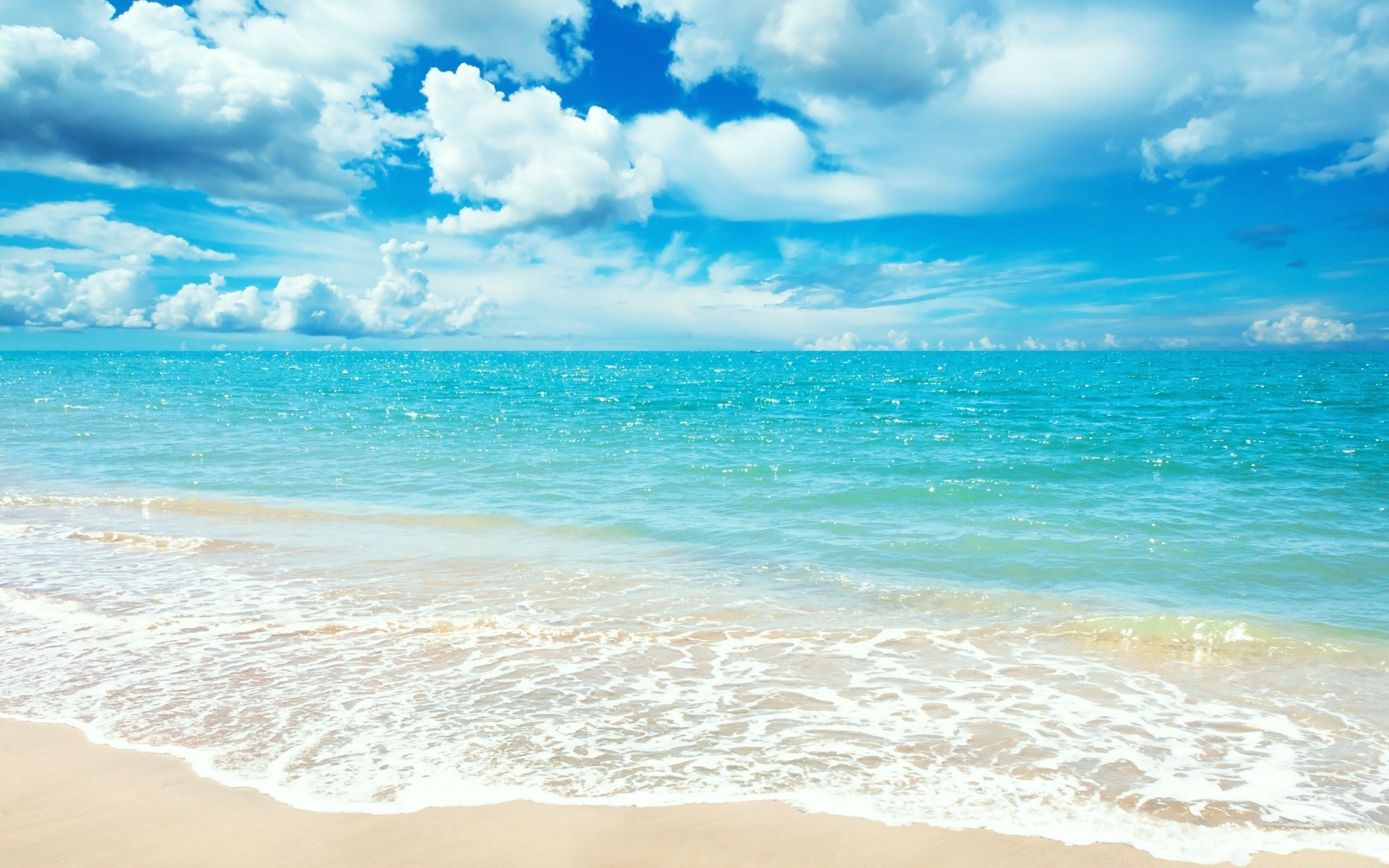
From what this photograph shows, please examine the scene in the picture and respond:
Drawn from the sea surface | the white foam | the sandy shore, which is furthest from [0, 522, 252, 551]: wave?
the sandy shore

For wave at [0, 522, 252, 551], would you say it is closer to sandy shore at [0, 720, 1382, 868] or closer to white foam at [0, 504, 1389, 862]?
white foam at [0, 504, 1389, 862]

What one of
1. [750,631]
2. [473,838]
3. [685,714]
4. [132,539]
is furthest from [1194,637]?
[132,539]

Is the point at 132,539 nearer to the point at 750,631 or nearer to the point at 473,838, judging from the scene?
the point at 750,631

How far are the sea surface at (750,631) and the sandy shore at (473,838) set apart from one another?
0.61 ft

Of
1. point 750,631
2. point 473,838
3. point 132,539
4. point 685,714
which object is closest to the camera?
point 473,838

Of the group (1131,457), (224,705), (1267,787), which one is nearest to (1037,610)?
(1267,787)

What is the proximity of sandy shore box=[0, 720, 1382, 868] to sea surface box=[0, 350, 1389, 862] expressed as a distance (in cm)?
18

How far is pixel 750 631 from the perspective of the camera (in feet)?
28.2

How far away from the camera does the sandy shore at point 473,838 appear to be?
4441mm

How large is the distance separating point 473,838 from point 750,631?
448 centimetres

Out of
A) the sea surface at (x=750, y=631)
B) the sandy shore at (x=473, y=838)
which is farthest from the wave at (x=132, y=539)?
the sandy shore at (x=473, y=838)

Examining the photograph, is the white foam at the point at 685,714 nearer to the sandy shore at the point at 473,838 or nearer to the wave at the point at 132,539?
the sandy shore at the point at 473,838

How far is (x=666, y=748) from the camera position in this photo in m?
5.77

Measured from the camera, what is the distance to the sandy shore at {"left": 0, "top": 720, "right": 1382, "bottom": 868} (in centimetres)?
444
